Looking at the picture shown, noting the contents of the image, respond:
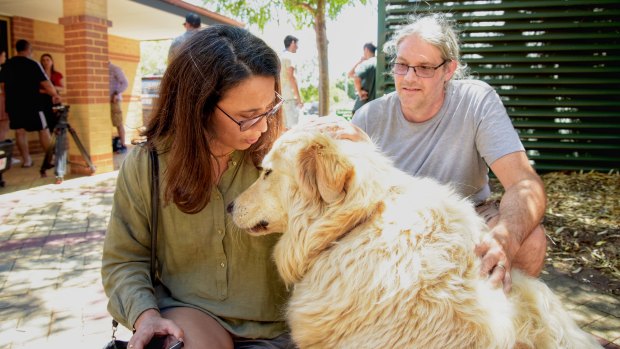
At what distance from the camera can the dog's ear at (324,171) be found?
206 centimetres

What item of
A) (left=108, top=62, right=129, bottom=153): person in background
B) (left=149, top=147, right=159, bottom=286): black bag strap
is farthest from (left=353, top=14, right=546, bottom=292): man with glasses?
(left=108, top=62, right=129, bottom=153): person in background

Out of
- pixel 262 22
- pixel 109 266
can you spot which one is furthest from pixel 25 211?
pixel 262 22

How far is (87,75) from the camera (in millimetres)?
9000

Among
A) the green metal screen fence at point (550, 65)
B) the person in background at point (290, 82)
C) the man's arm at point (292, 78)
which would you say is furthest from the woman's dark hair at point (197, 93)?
the man's arm at point (292, 78)

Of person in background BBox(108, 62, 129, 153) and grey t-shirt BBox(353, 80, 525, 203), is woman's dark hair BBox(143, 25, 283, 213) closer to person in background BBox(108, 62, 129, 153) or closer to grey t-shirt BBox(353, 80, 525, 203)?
grey t-shirt BBox(353, 80, 525, 203)

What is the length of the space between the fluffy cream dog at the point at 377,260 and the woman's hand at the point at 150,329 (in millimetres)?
505

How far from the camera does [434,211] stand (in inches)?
79.9

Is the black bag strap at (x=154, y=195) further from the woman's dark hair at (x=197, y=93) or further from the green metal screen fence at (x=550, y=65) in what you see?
the green metal screen fence at (x=550, y=65)

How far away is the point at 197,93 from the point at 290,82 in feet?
26.3

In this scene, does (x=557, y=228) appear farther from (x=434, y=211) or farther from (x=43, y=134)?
(x=43, y=134)

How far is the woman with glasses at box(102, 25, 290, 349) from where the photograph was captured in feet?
7.09

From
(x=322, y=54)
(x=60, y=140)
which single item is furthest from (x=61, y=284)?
(x=322, y=54)

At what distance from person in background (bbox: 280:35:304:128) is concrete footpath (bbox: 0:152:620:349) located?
3891 millimetres

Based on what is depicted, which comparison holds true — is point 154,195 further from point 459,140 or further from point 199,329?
point 459,140
